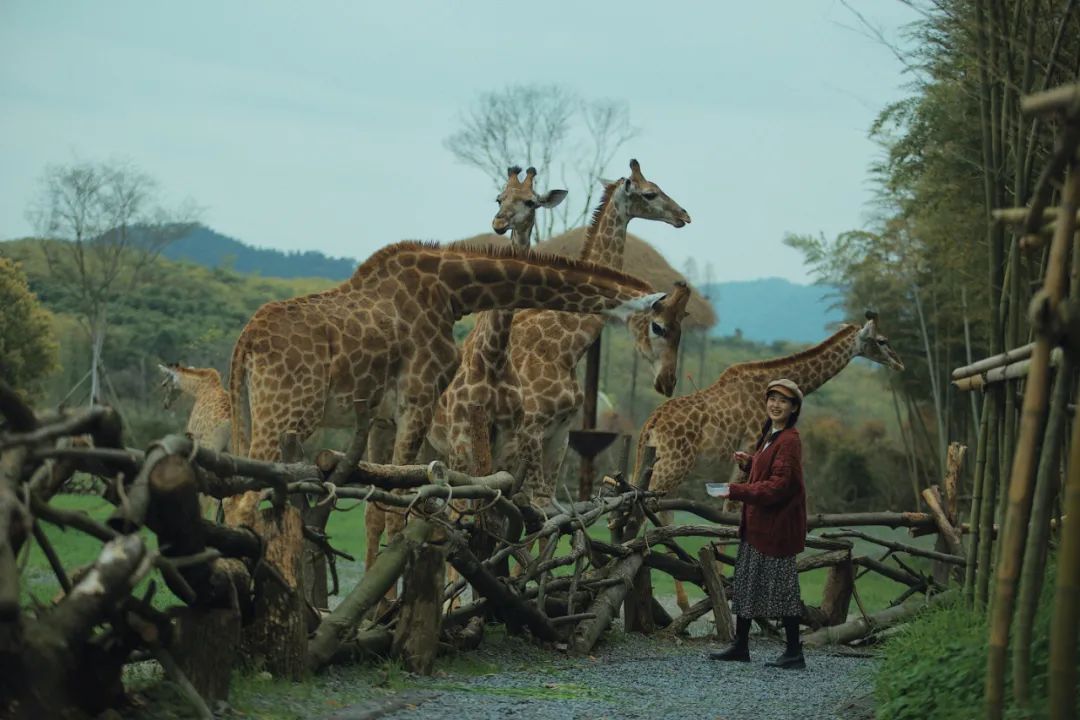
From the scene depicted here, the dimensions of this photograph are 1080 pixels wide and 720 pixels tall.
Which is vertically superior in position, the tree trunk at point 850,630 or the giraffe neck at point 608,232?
the giraffe neck at point 608,232

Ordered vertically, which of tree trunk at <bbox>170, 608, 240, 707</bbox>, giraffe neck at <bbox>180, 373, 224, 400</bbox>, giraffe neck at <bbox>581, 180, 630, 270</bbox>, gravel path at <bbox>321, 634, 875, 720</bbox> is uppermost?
giraffe neck at <bbox>581, 180, 630, 270</bbox>

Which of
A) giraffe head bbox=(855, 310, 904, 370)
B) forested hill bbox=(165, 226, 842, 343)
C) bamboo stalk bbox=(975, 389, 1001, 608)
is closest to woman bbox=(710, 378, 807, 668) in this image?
bamboo stalk bbox=(975, 389, 1001, 608)

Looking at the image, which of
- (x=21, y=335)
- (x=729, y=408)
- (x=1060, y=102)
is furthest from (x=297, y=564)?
(x=21, y=335)

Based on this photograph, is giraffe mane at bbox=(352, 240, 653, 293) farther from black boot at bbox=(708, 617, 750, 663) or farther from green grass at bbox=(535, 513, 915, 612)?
green grass at bbox=(535, 513, 915, 612)

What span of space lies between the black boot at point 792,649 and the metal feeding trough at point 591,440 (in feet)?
13.9

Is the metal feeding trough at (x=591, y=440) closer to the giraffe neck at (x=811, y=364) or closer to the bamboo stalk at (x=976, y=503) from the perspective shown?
the giraffe neck at (x=811, y=364)

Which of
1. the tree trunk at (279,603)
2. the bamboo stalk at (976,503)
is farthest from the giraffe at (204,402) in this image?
the bamboo stalk at (976,503)

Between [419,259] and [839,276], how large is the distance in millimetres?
15700

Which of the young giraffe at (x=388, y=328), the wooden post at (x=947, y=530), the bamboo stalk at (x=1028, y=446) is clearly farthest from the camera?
the wooden post at (x=947, y=530)

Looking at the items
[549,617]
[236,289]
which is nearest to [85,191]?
[236,289]

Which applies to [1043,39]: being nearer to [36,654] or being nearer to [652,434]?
[652,434]

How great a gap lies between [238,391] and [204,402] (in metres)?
5.89

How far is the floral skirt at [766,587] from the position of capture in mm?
7121

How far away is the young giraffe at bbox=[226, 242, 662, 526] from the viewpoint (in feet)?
24.7
